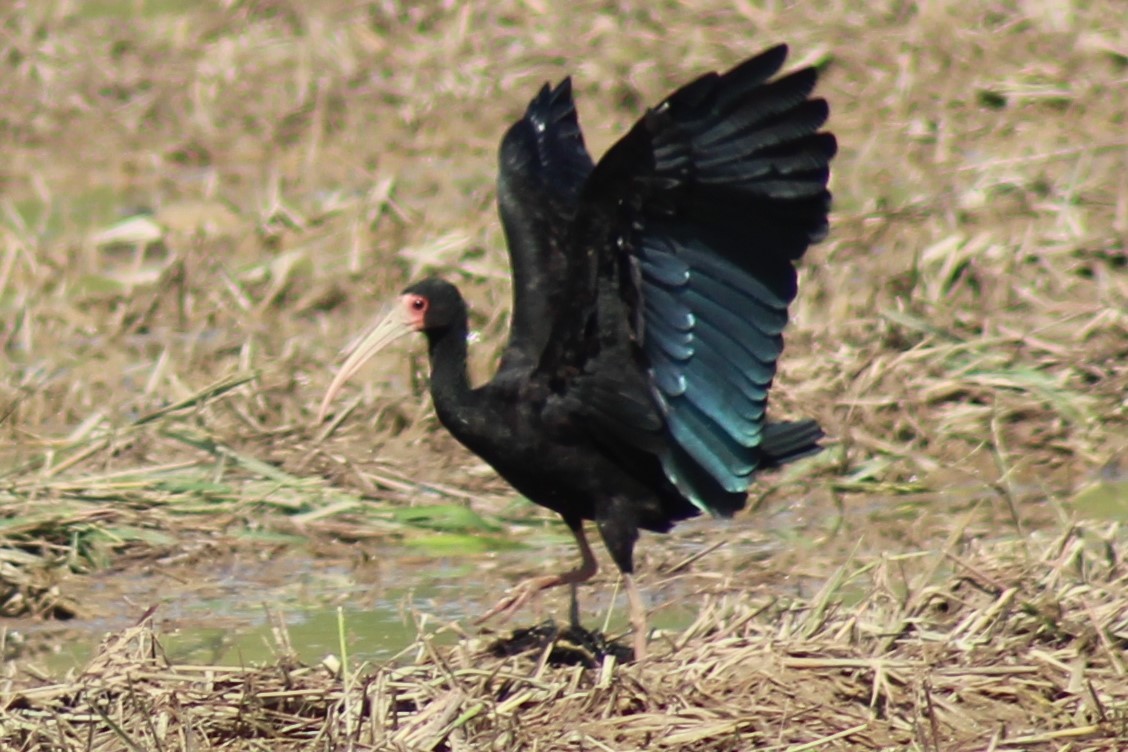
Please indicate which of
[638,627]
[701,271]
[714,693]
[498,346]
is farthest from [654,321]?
[498,346]

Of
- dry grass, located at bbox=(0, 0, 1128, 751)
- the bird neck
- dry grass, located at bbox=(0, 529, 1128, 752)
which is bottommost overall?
dry grass, located at bbox=(0, 0, 1128, 751)

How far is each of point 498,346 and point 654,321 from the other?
333 centimetres

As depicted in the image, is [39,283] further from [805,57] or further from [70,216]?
[805,57]

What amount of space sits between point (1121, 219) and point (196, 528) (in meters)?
4.38

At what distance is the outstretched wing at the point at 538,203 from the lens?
650 cm

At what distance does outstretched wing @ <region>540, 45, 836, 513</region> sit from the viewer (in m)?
5.50

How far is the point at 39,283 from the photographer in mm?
10898

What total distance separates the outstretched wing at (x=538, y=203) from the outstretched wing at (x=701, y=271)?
0.41 metres

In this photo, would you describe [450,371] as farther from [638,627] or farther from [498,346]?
[498,346]

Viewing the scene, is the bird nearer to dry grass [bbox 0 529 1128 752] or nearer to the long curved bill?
the long curved bill

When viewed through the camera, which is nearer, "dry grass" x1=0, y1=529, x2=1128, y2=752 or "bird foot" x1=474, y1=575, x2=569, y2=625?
"dry grass" x1=0, y1=529, x2=1128, y2=752

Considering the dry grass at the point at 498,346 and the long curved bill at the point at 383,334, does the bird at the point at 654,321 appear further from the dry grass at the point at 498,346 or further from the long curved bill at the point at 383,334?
the dry grass at the point at 498,346

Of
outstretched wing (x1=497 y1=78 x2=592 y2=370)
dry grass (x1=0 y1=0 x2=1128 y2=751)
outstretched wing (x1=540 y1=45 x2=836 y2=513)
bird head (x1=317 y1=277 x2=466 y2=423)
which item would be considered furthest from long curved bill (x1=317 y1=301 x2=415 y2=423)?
dry grass (x1=0 y1=0 x2=1128 y2=751)

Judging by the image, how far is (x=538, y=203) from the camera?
6742 millimetres
